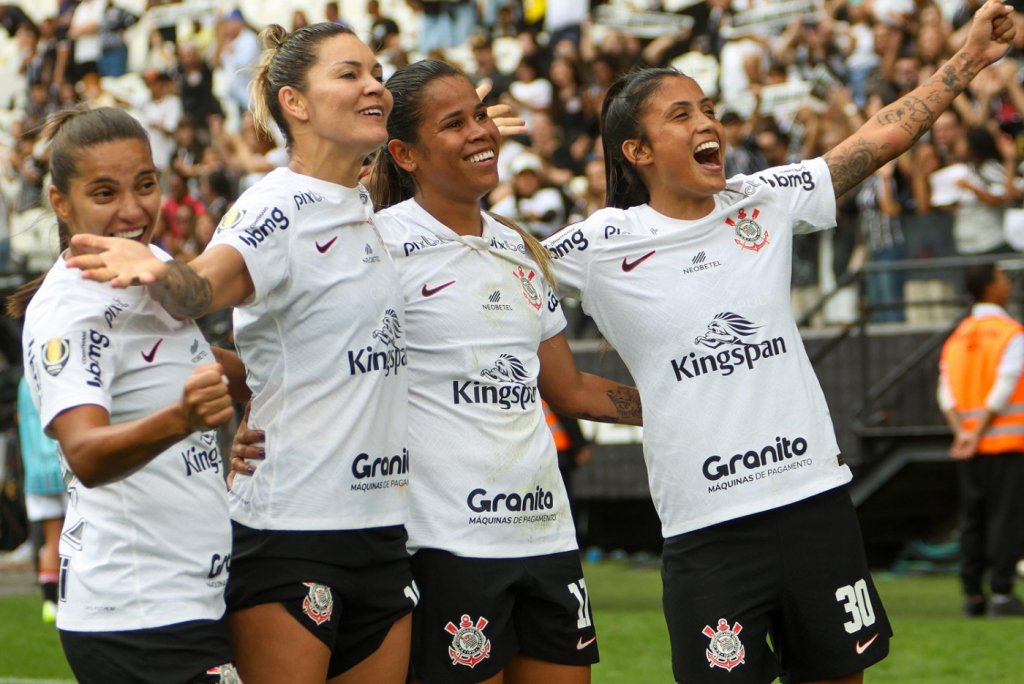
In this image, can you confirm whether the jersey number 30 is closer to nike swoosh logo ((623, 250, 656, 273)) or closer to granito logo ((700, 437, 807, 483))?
granito logo ((700, 437, 807, 483))

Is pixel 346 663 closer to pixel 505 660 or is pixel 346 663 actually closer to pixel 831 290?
pixel 505 660

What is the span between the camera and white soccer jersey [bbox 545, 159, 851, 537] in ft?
12.5

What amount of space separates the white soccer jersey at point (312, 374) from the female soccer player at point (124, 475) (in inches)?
7.9

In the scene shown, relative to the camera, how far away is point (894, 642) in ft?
25.6

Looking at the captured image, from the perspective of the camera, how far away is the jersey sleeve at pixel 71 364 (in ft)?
9.67

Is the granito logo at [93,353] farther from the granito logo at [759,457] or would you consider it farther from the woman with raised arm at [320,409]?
the granito logo at [759,457]

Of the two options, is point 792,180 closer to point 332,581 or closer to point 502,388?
point 502,388

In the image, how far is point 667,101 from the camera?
4.06 metres

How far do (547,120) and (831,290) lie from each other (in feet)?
13.2

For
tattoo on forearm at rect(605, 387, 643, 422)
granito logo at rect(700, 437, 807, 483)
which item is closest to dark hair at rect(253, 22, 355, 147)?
tattoo on forearm at rect(605, 387, 643, 422)

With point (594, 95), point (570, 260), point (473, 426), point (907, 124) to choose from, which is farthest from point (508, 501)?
point (594, 95)

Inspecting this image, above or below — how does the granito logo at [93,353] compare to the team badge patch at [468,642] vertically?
above

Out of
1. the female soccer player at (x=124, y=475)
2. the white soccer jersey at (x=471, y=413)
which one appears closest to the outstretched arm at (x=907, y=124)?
the white soccer jersey at (x=471, y=413)

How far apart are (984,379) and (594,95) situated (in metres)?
6.30
